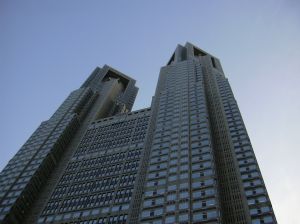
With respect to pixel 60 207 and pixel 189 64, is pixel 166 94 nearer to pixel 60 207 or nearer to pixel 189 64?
pixel 189 64

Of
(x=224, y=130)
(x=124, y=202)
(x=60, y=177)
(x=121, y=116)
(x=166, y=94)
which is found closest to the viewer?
(x=124, y=202)

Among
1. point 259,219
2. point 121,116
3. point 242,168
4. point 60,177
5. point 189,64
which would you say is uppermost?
point 189,64

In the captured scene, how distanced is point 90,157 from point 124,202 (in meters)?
28.8

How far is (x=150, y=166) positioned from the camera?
282ft

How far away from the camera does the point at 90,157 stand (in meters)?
111

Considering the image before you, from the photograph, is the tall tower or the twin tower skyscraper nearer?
the tall tower

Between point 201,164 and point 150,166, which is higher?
point 150,166

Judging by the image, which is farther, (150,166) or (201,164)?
(150,166)

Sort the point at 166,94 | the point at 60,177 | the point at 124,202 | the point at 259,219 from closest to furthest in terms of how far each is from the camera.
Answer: the point at 259,219 → the point at 124,202 → the point at 60,177 → the point at 166,94

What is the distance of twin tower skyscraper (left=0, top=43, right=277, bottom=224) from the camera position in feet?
235

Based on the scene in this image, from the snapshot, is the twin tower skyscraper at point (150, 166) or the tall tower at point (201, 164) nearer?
the tall tower at point (201, 164)

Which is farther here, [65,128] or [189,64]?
[189,64]

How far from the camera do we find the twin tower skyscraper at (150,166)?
2822 inches

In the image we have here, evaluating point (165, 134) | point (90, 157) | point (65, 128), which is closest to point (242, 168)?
point (165, 134)
